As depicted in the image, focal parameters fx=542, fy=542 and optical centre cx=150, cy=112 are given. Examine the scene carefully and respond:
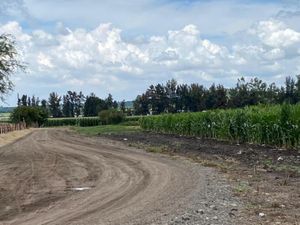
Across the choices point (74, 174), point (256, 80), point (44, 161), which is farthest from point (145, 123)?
point (74, 174)

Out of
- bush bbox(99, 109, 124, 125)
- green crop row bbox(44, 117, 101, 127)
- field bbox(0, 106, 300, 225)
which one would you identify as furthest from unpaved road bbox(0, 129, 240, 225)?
green crop row bbox(44, 117, 101, 127)

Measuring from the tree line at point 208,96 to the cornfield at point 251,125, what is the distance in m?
35.6

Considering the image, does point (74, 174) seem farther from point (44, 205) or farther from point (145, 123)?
point (145, 123)

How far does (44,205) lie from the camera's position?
12797 mm

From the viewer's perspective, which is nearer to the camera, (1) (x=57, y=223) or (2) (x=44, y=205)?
(1) (x=57, y=223)

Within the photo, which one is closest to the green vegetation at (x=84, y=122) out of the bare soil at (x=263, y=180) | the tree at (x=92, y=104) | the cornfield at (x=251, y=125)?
the tree at (x=92, y=104)

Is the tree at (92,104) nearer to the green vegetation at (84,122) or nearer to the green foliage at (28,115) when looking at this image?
the green vegetation at (84,122)

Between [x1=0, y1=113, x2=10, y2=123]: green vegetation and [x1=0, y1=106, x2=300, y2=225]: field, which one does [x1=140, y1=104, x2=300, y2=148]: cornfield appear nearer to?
[x1=0, y1=106, x2=300, y2=225]: field

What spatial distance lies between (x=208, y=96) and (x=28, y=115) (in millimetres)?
40700

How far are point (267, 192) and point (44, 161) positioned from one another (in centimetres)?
1438

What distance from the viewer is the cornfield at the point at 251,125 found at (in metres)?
27.6

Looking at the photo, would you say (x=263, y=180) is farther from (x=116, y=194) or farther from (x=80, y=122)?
(x=80, y=122)

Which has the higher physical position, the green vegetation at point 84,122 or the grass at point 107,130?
the green vegetation at point 84,122

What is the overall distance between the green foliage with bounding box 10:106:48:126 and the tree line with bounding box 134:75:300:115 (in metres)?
34.1
